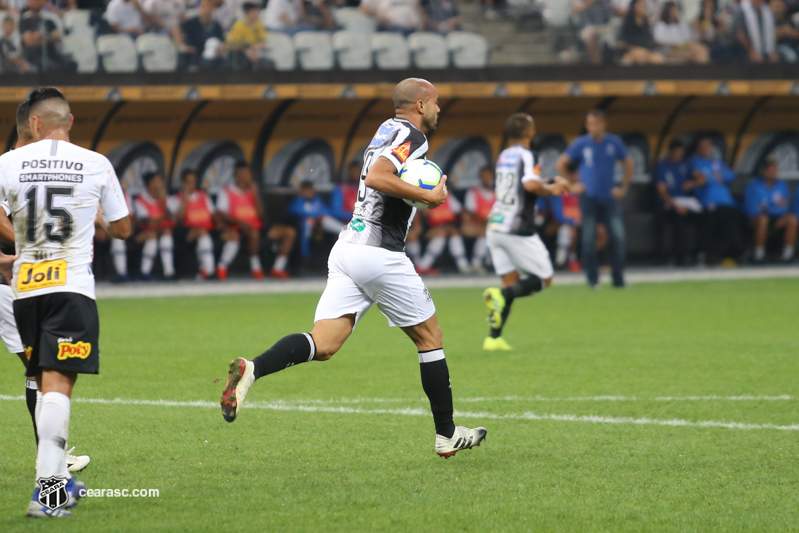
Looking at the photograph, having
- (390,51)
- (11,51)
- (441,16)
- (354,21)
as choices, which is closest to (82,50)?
(11,51)

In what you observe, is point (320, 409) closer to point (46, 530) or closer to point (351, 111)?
point (46, 530)

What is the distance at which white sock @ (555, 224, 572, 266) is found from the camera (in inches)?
753

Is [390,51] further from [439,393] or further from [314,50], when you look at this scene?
[439,393]

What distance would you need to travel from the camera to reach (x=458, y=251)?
18641 millimetres

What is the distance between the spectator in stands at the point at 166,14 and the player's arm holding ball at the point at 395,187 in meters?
12.0

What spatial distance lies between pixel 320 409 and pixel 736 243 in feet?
47.4

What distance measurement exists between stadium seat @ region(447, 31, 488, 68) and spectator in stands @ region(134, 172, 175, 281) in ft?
16.5

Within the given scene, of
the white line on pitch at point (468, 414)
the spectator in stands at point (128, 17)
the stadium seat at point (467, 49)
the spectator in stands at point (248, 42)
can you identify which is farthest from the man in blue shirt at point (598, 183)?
the white line on pitch at point (468, 414)

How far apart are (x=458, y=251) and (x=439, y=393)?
13248 mm

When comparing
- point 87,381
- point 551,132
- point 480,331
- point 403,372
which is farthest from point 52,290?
point 551,132

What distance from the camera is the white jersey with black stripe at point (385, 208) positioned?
5371 millimetres

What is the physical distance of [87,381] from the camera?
784 centimetres

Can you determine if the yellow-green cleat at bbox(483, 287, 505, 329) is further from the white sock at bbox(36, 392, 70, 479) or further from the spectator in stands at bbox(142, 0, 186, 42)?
the spectator in stands at bbox(142, 0, 186, 42)

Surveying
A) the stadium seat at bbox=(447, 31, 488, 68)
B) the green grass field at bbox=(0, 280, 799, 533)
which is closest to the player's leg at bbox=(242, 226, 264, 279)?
the stadium seat at bbox=(447, 31, 488, 68)
